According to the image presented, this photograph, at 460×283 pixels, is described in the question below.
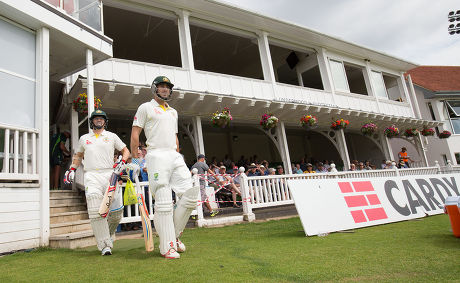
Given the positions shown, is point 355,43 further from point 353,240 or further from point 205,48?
point 353,240

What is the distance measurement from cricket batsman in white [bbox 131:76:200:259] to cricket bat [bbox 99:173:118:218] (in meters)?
0.59

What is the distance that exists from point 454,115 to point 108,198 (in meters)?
23.3

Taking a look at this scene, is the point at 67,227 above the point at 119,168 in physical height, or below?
below

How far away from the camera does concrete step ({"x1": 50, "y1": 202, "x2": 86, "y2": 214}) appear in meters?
6.11

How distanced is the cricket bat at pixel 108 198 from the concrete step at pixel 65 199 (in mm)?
3102

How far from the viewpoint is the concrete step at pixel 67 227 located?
16.6 feet

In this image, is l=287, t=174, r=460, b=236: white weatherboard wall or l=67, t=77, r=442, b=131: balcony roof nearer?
l=287, t=174, r=460, b=236: white weatherboard wall

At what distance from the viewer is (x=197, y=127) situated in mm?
10805

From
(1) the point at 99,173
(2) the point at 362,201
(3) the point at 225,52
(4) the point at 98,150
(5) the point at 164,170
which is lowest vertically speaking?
(2) the point at 362,201

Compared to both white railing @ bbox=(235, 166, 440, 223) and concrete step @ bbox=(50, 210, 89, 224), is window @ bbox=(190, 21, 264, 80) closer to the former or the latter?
white railing @ bbox=(235, 166, 440, 223)

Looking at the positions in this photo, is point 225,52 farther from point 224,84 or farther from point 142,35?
point 224,84

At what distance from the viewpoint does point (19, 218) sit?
178 inches

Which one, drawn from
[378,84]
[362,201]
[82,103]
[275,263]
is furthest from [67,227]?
[378,84]

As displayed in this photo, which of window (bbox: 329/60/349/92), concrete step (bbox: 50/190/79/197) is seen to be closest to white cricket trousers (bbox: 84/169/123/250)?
concrete step (bbox: 50/190/79/197)
